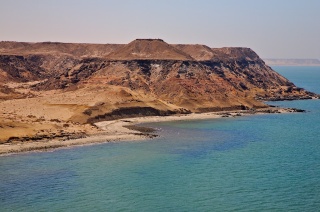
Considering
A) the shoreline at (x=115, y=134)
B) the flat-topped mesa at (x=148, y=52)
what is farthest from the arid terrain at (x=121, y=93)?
the shoreline at (x=115, y=134)

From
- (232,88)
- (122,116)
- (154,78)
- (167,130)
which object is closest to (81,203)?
(167,130)

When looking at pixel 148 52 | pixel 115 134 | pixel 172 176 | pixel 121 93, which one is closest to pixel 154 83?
pixel 148 52

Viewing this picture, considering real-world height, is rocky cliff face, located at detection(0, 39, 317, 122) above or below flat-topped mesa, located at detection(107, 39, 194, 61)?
below

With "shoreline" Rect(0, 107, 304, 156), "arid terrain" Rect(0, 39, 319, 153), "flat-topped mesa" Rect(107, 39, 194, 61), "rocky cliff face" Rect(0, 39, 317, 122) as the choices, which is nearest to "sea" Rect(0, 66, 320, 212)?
"shoreline" Rect(0, 107, 304, 156)

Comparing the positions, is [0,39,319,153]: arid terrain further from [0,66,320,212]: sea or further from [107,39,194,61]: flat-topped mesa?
[0,66,320,212]: sea

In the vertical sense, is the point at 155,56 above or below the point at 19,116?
above

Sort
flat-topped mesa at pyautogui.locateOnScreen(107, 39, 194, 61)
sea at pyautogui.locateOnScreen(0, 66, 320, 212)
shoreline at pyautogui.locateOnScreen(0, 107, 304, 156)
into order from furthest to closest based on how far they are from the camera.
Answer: flat-topped mesa at pyautogui.locateOnScreen(107, 39, 194, 61)
shoreline at pyautogui.locateOnScreen(0, 107, 304, 156)
sea at pyautogui.locateOnScreen(0, 66, 320, 212)

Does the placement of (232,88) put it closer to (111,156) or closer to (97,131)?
(97,131)
